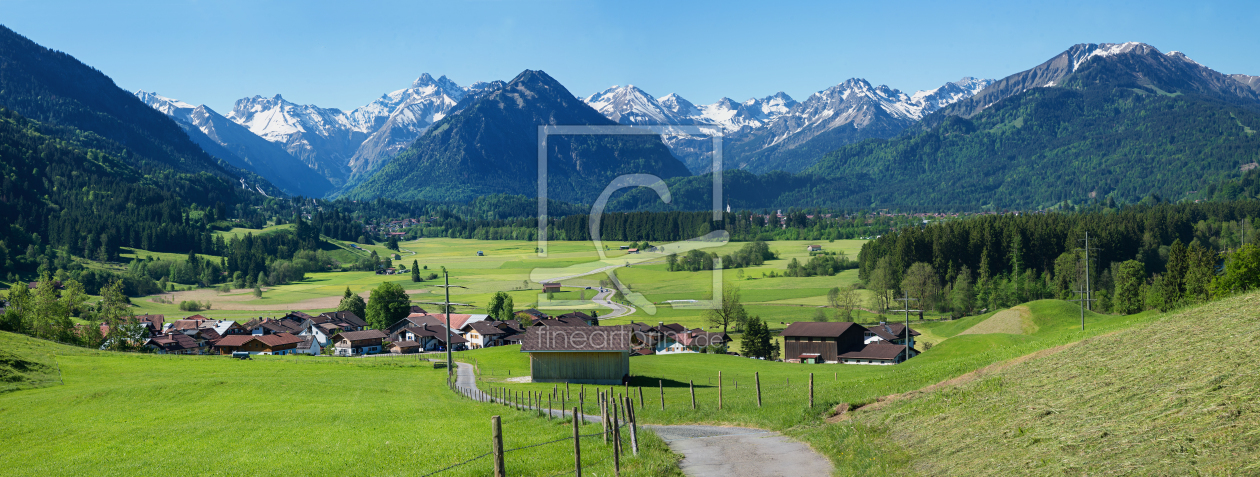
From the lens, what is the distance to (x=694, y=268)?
130250 mm

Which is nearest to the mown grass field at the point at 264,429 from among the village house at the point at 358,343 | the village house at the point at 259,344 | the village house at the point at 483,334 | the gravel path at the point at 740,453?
the gravel path at the point at 740,453

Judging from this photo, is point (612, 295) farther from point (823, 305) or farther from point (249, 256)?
point (249, 256)

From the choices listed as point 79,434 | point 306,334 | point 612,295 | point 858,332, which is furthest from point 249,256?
point 79,434

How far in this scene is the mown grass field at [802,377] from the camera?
21.8m

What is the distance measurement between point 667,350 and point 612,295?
1486 inches

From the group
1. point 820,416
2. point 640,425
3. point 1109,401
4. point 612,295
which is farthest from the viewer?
point 612,295

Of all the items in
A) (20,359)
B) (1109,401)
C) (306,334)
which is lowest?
(306,334)

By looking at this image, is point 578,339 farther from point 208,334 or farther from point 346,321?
point 208,334

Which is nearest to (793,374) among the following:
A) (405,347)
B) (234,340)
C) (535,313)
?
(405,347)

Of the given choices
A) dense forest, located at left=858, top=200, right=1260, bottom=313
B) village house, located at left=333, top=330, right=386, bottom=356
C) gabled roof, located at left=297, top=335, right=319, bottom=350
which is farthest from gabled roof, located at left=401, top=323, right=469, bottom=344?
dense forest, located at left=858, top=200, right=1260, bottom=313

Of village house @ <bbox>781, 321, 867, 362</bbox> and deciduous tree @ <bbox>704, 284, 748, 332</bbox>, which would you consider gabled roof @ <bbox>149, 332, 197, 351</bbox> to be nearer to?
deciduous tree @ <bbox>704, 284, 748, 332</bbox>

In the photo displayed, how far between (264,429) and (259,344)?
8131 cm

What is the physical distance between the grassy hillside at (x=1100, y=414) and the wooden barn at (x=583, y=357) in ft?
85.5

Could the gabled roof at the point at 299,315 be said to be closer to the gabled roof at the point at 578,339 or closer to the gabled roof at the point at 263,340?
the gabled roof at the point at 263,340
